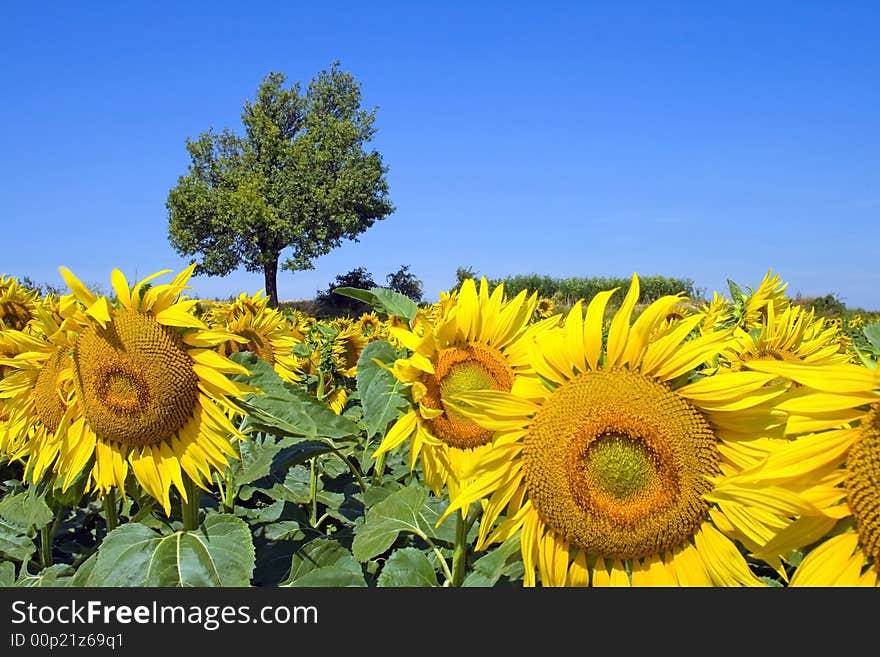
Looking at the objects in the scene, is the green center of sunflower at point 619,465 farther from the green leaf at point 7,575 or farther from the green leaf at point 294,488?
the green leaf at point 7,575

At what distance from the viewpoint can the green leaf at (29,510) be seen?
3072mm

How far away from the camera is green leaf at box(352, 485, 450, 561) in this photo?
8.89 feet

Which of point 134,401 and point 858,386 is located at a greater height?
point 134,401

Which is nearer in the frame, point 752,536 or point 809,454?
point 809,454

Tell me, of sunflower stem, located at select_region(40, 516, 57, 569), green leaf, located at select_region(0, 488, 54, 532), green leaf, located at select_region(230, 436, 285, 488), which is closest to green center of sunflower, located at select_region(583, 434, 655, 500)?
green leaf, located at select_region(230, 436, 285, 488)

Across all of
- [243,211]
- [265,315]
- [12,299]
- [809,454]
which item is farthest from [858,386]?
[243,211]

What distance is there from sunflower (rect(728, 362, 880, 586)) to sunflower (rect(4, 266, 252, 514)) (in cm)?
170

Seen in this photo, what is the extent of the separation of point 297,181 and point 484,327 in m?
48.3

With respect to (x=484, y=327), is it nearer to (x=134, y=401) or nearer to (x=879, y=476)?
(x=134, y=401)

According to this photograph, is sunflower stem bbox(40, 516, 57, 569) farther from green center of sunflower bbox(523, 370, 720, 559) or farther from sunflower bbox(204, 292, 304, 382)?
green center of sunflower bbox(523, 370, 720, 559)

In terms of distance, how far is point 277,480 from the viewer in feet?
13.2

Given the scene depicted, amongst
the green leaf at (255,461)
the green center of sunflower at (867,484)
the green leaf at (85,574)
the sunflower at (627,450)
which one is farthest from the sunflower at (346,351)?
the green center of sunflower at (867,484)

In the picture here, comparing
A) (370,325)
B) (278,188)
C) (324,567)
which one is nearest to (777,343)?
(324,567)
